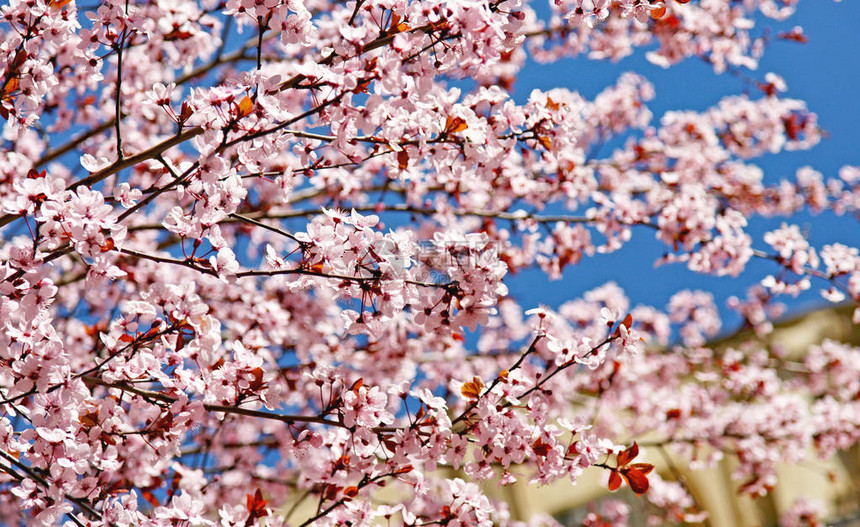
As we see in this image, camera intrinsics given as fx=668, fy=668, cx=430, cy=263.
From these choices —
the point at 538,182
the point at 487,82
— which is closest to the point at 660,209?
the point at 538,182

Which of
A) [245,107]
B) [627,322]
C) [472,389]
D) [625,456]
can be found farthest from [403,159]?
[625,456]

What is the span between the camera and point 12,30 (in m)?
3.26

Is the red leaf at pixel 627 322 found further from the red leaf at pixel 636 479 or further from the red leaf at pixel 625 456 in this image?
the red leaf at pixel 636 479

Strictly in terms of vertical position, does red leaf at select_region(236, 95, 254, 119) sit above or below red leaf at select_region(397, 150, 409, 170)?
below

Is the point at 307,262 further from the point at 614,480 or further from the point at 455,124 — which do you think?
the point at 614,480

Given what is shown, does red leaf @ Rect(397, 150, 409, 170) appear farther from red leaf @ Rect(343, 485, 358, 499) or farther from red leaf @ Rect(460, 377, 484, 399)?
red leaf @ Rect(343, 485, 358, 499)

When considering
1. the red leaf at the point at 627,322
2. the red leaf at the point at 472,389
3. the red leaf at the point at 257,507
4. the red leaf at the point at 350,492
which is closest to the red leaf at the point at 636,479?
the red leaf at the point at 627,322

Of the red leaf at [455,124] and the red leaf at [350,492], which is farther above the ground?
the red leaf at [455,124]

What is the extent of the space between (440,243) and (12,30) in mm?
2332

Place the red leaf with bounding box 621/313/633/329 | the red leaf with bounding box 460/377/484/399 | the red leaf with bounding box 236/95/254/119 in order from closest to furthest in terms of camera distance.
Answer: the red leaf with bounding box 236/95/254/119
the red leaf with bounding box 460/377/484/399
the red leaf with bounding box 621/313/633/329

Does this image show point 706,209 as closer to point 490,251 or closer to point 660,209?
point 660,209

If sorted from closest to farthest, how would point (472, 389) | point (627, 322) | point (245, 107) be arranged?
point (245, 107)
point (472, 389)
point (627, 322)

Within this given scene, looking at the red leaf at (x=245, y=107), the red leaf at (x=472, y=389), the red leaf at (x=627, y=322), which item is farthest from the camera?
the red leaf at (x=627, y=322)

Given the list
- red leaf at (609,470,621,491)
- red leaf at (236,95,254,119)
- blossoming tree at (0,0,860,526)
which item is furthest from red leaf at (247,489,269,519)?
red leaf at (236,95,254,119)
